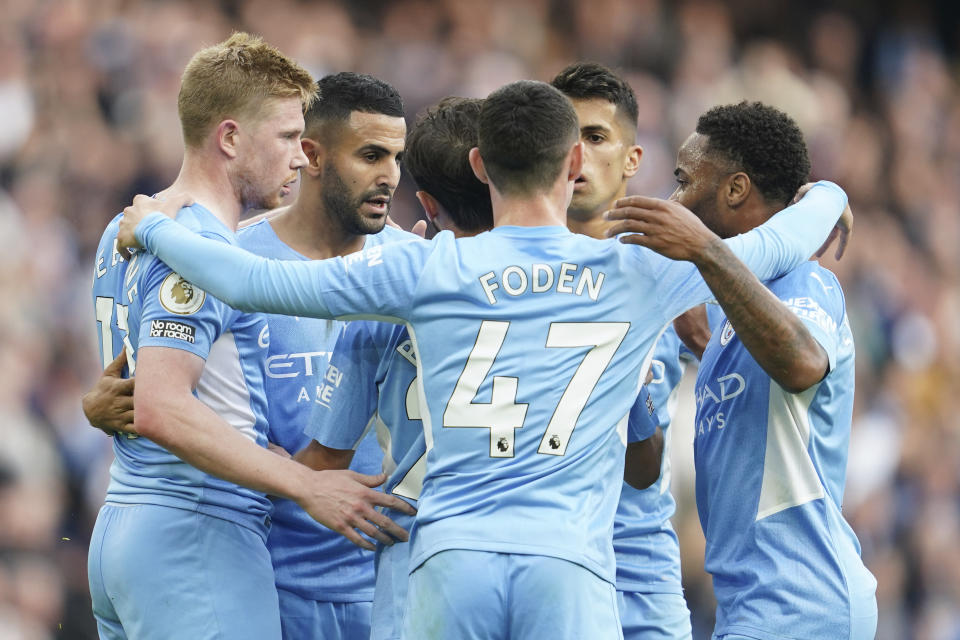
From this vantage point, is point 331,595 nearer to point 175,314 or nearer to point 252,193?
point 175,314

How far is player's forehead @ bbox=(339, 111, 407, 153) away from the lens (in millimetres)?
5238

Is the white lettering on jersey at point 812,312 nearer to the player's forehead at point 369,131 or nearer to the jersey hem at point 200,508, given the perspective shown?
the player's forehead at point 369,131

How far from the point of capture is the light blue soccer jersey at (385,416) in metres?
4.09

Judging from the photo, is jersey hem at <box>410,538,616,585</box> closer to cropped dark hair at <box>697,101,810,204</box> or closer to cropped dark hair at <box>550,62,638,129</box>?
cropped dark hair at <box>697,101,810,204</box>

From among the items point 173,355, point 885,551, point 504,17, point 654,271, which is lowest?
point 885,551

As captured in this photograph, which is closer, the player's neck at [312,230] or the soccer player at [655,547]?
the soccer player at [655,547]

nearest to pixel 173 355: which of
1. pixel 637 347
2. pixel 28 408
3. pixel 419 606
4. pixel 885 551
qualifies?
pixel 419 606

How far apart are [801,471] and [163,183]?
691 cm

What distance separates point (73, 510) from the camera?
900 cm

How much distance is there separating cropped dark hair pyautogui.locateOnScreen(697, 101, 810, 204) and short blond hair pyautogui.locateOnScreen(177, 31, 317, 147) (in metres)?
1.68

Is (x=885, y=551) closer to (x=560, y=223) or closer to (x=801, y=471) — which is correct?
(x=801, y=471)

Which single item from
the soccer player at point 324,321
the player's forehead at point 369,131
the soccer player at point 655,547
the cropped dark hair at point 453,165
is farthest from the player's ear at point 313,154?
the soccer player at point 655,547

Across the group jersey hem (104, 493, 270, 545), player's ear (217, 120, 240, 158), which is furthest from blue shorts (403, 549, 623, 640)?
player's ear (217, 120, 240, 158)

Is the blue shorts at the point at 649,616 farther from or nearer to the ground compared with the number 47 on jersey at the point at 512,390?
nearer to the ground
